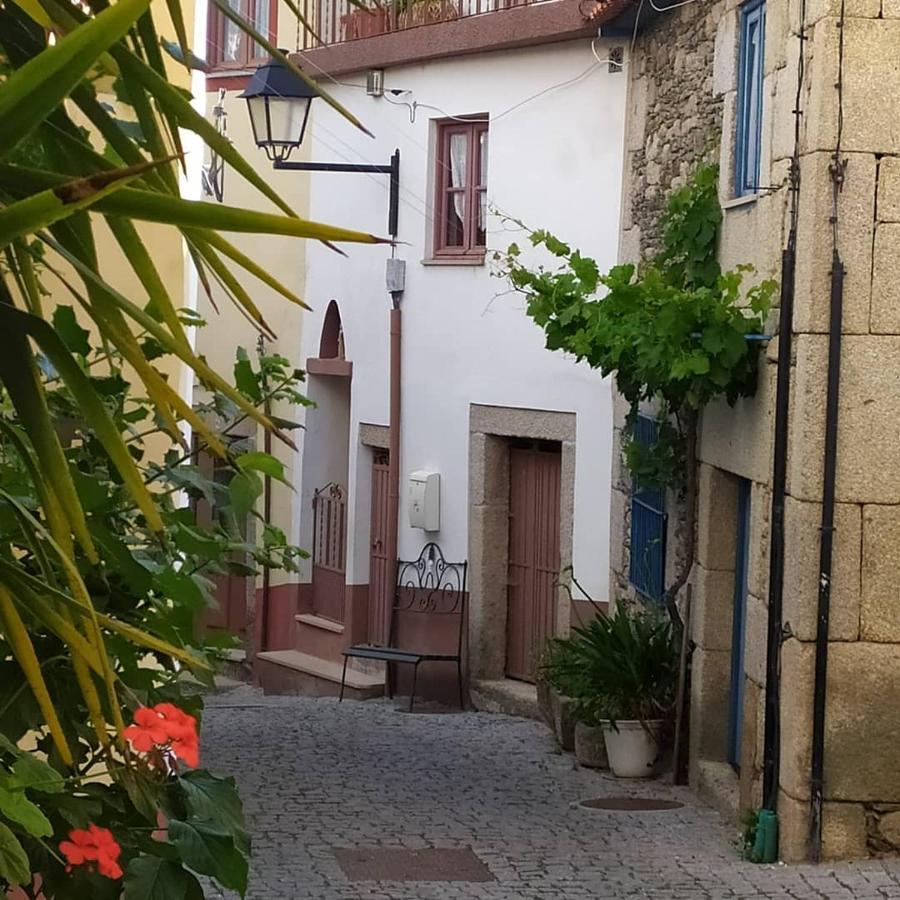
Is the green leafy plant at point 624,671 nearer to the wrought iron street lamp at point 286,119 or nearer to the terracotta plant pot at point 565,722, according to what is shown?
the terracotta plant pot at point 565,722

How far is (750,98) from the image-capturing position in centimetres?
933

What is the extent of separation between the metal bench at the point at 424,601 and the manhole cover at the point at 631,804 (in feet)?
14.3

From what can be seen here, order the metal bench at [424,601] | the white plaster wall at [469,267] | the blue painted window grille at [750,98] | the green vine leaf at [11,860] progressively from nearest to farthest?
the green vine leaf at [11,860] → the blue painted window grille at [750,98] → the white plaster wall at [469,267] → the metal bench at [424,601]

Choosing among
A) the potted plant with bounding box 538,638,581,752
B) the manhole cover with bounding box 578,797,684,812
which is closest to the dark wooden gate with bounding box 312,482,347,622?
the potted plant with bounding box 538,638,581,752

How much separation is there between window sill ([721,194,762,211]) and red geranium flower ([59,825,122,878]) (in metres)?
6.55

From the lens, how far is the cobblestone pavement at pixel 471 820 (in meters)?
7.74

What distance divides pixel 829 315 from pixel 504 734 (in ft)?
17.4

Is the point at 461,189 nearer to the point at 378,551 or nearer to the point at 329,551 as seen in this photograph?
the point at 378,551

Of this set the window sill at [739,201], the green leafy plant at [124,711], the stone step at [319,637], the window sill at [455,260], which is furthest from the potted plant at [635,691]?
the green leafy plant at [124,711]

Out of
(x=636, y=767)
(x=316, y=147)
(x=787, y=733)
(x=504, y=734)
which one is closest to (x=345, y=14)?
(x=316, y=147)

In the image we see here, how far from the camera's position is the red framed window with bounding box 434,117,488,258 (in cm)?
1429

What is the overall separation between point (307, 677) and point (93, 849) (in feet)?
44.6

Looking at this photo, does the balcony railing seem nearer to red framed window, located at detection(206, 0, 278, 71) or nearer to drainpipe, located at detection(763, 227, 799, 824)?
red framed window, located at detection(206, 0, 278, 71)

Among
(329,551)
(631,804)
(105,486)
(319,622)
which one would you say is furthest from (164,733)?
(329,551)
